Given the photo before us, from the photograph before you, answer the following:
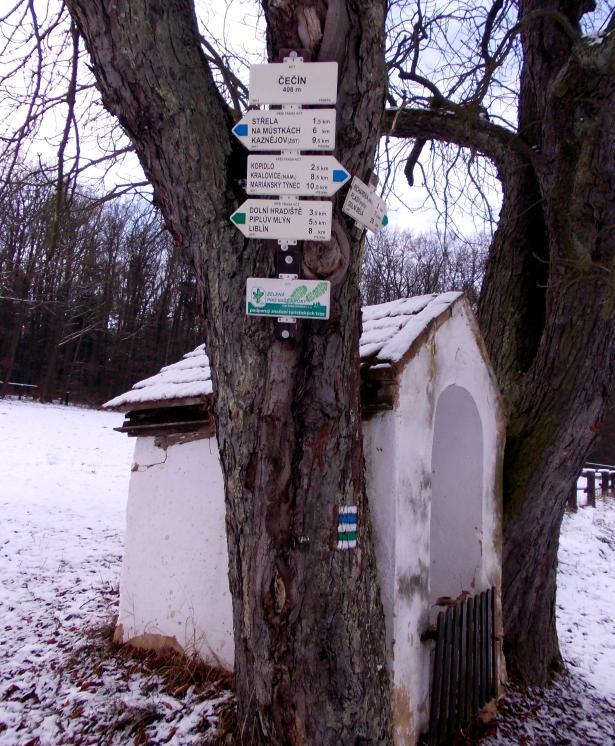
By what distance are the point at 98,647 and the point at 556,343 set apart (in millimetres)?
4408

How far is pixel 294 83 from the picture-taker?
2459 millimetres

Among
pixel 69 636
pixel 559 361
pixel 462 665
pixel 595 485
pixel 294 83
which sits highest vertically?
pixel 294 83

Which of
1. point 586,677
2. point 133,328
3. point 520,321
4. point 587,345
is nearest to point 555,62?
point 520,321

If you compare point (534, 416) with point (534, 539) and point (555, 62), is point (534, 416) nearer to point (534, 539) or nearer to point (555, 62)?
point (534, 539)

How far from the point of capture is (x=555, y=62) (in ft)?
18.9

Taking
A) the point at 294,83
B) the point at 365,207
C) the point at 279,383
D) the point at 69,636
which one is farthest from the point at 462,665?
the point at 294,83

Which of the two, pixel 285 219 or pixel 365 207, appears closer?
pixel 285 219

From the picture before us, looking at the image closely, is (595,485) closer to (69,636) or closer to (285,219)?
(69,636)

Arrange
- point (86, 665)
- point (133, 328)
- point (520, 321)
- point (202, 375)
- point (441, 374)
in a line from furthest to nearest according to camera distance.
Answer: point (133, 328), point (520, 321), point (202, 375), point (86, 665), point (441, 374)

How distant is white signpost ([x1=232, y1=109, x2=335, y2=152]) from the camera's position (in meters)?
2.46

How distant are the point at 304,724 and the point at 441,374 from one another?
7.58ft

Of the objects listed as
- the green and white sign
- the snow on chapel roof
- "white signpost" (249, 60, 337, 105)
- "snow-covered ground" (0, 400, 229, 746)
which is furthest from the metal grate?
"white signpost" (249, 60, 337, 105)

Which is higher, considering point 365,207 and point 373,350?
point 365,207

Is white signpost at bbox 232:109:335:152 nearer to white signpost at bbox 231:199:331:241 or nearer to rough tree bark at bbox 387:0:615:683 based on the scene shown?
white signpost at bbox 231:199:331:241
